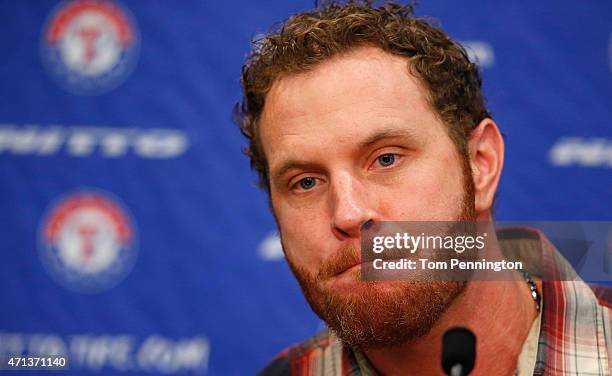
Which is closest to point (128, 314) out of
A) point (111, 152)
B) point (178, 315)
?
point (178, 315)

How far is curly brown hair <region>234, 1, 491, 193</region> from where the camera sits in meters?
1.40

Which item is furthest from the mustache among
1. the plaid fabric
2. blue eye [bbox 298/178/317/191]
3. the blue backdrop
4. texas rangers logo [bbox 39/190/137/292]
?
texas rangers logo [bbox 39/190/137/292]

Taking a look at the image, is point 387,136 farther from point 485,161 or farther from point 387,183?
point 485,161

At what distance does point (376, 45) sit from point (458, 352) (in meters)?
0.69

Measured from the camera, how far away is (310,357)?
1655 millimetres

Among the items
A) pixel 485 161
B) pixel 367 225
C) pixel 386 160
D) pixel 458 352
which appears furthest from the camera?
pixel 485 161

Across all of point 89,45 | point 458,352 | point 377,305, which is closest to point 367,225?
point 377,305

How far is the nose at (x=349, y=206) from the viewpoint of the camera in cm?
120

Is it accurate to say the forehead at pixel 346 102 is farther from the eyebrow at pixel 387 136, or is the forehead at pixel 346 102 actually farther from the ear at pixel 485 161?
the ear at pixel 485 161

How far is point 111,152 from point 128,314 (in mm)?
486

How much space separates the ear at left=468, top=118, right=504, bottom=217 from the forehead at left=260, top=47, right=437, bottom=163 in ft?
0.48

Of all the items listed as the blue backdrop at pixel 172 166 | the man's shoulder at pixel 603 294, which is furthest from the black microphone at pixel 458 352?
the blue backdrop at pixel 172 166

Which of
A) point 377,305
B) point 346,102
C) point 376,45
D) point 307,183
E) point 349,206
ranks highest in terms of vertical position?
point 376,45

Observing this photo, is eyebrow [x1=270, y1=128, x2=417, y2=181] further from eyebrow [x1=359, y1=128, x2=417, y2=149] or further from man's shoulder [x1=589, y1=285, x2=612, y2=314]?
man's shoulder [x1=589, y1=285, x2=612, y2=314]
